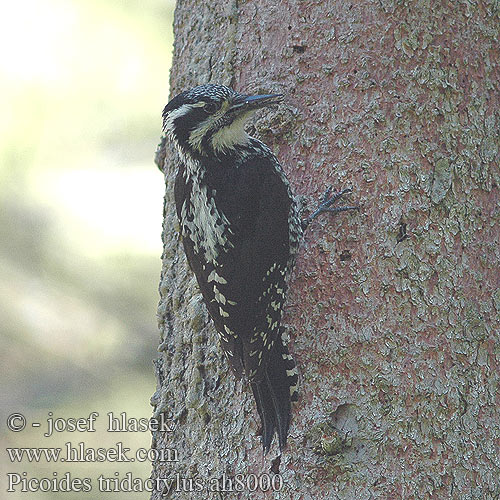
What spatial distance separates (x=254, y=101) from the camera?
2779mm

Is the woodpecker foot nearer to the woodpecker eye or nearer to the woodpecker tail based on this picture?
the woodpecker tail

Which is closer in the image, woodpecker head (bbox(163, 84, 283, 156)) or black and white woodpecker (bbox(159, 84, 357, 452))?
black and white woodpecker (bbox(159, 84, 357, 452))

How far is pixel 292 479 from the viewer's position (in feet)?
8.06

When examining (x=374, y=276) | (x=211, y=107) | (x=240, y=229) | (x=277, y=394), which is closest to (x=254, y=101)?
(x=211, y=107)

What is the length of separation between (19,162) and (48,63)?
77cm

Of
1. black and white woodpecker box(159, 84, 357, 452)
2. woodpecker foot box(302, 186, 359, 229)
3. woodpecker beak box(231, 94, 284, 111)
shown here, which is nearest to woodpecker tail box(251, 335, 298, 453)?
black and white woodpecker box(159, 84, 357, 452)

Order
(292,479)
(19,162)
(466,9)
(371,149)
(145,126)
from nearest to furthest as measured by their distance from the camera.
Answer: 1. (292,479)
2. (371,149)
3. (466,9)
4. (19,162)
5. (145,126)

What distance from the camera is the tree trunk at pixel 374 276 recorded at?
2451 mm

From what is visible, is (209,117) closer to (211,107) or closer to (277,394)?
(211,107)

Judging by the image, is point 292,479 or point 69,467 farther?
point 69,467

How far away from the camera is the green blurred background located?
17.0 feet

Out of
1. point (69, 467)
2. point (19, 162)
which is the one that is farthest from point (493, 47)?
point (69, 467)

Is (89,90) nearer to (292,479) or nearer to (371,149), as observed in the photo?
(371,149)

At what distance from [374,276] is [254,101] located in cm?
77
